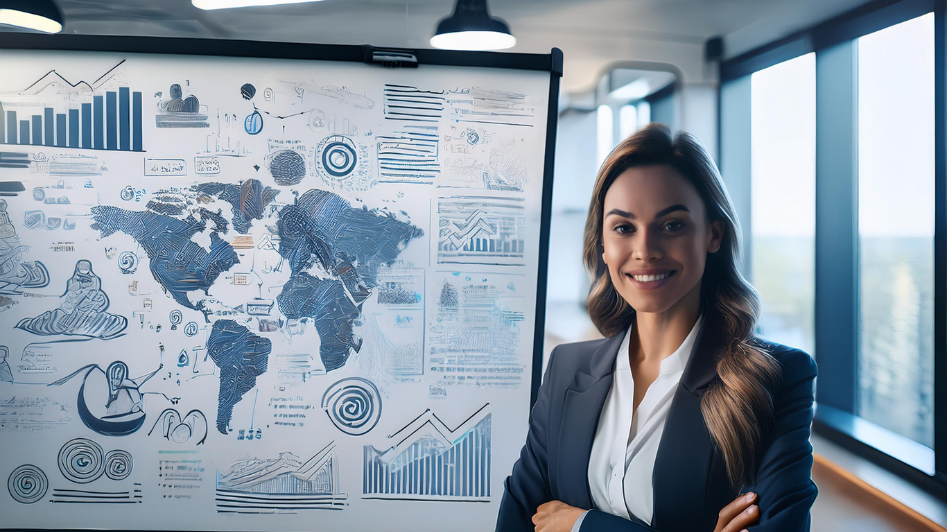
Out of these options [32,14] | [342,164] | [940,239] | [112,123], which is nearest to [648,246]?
[342,164]

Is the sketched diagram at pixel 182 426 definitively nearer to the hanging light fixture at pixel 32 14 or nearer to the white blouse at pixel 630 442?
the white blouse at pixel 630 442

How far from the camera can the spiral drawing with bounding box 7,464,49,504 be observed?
133cm

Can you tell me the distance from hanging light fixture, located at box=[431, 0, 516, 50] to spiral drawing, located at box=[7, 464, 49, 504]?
1633 mm

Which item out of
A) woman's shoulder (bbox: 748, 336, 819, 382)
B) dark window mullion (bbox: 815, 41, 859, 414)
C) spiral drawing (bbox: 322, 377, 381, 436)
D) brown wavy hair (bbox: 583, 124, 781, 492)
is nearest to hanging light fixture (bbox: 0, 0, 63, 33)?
spiral drawing (bbox: 322, 377, 381, 436)

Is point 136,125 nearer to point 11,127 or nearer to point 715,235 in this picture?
point 11,127

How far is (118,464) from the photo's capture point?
1.33 m

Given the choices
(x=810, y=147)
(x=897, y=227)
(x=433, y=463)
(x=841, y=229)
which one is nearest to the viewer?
(x=433, y=463)

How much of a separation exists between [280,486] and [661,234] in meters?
1.12

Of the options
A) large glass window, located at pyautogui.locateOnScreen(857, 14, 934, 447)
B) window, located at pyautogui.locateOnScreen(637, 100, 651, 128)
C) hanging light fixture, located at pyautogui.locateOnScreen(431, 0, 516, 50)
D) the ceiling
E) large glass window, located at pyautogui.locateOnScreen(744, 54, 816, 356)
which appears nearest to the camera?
large glass window, located at pyautogui.locateOnScreen(857, 14, 934, 447)

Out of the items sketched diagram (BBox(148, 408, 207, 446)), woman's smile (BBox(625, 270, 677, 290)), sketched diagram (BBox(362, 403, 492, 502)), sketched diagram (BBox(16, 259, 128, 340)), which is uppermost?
woman's smile (BBox(625, 270, 677, 290))

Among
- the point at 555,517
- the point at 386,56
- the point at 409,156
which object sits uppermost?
the point at 386,56

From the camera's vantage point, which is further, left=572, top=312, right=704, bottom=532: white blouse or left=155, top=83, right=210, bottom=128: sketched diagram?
left=155, top=83, right=210, bottom=128: sketched diagram

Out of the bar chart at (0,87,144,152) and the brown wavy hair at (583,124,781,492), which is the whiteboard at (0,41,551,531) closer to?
the bar chart at (0,87,144,152)

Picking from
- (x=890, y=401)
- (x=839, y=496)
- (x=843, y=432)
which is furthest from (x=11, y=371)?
(x=890, y=401)
